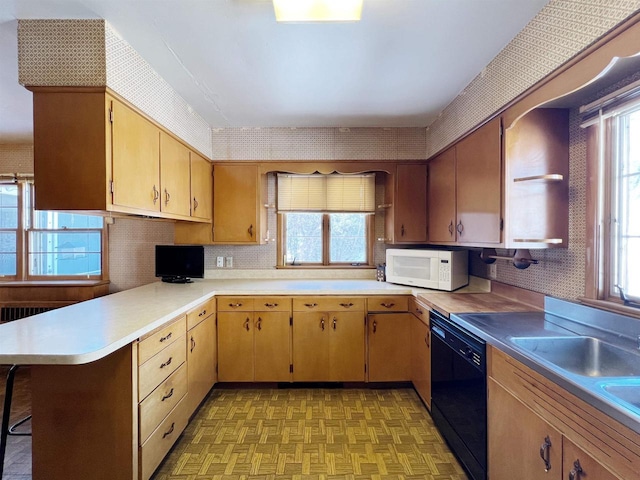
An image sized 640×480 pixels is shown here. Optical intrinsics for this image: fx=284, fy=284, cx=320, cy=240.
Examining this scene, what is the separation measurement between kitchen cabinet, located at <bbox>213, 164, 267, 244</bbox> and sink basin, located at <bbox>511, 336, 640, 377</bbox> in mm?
2400

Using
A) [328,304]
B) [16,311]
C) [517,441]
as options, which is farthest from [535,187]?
[16,311]

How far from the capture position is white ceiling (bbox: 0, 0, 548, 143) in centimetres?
145

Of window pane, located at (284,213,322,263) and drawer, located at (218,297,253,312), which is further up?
window pane, located at (284,213,322,263)

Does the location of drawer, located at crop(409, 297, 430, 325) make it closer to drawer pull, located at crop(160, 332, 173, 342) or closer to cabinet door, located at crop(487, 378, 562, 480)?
cabinet door, located at crop(487, 378, 562, 480)

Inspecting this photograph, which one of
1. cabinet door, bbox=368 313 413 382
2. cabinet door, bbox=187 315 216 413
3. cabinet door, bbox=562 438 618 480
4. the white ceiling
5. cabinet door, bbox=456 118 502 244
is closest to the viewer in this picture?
cabinet door, bbox=562 438 618 480

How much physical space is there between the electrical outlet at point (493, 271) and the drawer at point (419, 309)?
64 cm

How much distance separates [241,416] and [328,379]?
0.80 meters

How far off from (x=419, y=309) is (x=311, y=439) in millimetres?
1289

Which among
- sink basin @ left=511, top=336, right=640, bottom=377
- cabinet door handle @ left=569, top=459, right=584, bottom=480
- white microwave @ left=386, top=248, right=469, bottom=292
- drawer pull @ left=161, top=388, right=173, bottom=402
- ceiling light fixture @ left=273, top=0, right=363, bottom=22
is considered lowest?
drawer pull @ left=161, top=388, right=173, bottom=402

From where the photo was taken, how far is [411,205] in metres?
2.97

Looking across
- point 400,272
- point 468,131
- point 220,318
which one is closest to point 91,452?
point 220,318

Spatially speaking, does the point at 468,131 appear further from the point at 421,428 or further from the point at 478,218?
the point at 421,428

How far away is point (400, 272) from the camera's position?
2801 millimetres

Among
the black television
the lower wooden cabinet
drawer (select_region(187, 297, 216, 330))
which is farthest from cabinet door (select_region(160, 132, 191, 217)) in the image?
the lower wooden cabinet
